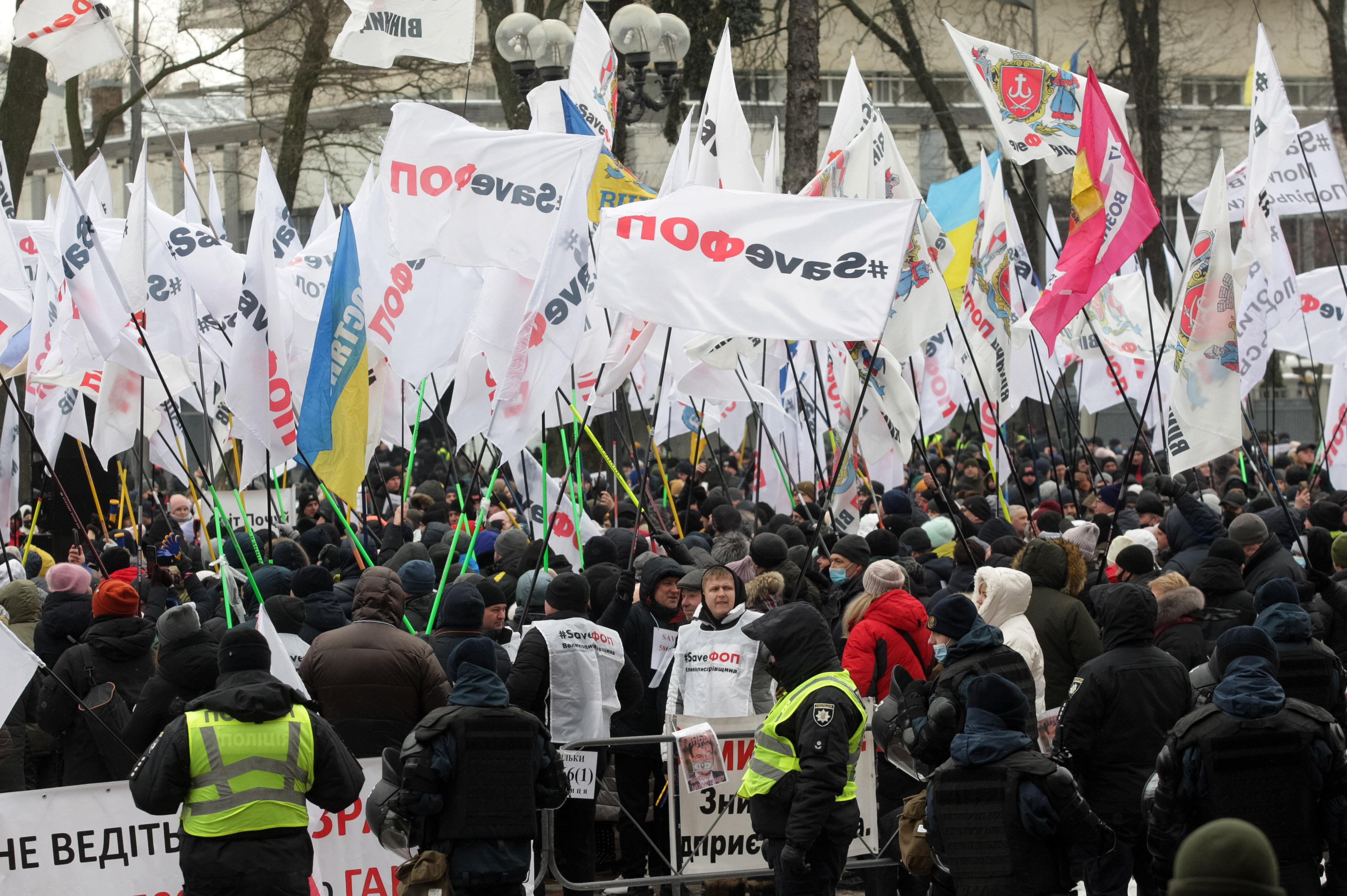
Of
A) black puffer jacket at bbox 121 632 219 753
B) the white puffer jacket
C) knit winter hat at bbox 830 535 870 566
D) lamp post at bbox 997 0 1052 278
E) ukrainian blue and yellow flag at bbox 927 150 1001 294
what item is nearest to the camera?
black puffer jacket at bbox 121 632 219 753

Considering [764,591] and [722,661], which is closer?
[722,661]

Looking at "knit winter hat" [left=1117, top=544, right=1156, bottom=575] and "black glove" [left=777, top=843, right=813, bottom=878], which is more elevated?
"knit winter hat" [left=1117, top=544, right=1156, bottom=575]

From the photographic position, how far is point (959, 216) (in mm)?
12719

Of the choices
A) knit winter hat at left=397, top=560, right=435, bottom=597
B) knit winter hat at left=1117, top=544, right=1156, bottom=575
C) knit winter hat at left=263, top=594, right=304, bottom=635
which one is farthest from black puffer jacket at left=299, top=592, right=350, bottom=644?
knit winter hat at left=1117, top=544, right=1156, bottom=575

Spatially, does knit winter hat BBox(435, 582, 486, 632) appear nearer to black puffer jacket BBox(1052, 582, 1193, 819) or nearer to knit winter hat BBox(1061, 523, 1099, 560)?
black puffer jacket BBox(1052, 582, 1193, 819)

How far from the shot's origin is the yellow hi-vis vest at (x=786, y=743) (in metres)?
5.46

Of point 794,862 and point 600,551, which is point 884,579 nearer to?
point 794,862

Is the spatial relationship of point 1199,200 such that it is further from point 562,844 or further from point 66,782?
point 66,782

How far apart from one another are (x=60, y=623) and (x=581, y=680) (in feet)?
8.88

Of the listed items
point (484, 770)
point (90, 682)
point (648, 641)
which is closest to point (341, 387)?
point (90, 682)

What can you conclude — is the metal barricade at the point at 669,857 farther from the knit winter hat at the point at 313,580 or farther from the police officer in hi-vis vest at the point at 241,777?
the knit winter hat at the point at 313,580

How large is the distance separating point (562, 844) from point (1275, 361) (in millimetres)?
25356

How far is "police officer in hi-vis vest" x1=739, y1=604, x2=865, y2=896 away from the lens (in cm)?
534

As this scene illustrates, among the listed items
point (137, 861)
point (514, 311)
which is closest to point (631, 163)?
point (514, 311)
